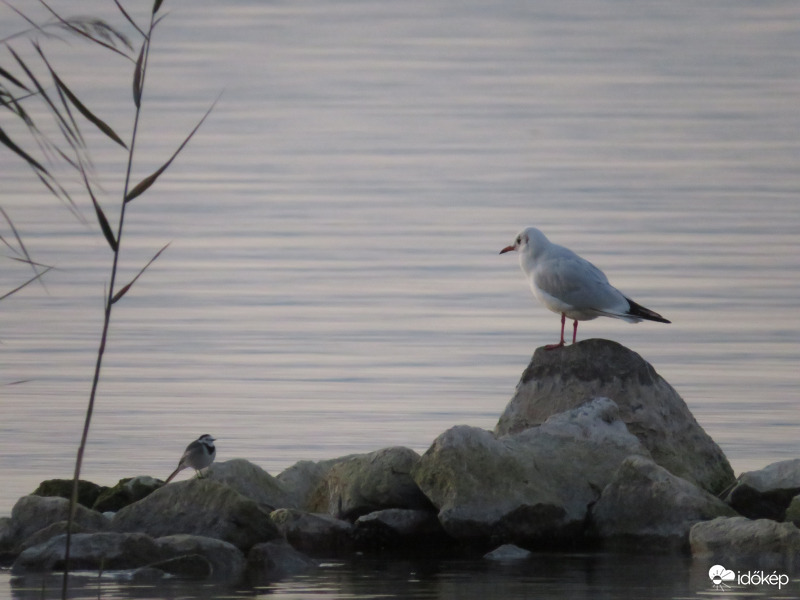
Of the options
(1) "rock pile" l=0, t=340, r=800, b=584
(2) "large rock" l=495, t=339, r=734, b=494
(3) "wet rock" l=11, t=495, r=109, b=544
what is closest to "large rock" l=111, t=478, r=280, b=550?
(1) "rock pile" l=0, t=340, r=800, b=584

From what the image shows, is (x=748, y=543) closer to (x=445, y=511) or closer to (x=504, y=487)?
(x=504, y=487)

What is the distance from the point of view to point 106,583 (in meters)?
9.36

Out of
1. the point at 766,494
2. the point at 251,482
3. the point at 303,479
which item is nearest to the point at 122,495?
the point at 251,482

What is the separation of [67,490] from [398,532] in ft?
7.85

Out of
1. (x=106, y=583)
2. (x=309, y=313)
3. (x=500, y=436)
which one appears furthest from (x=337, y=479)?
(x=309, y=313)

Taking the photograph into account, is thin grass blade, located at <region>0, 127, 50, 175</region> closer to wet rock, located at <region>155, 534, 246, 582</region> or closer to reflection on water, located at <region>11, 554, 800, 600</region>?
reflection on water, located at <region>11, 554, 800, 600</region>

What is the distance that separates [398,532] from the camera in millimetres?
10891

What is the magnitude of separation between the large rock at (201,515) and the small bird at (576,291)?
140 inches

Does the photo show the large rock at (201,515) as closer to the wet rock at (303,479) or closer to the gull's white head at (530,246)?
the wet rock at (303,479)

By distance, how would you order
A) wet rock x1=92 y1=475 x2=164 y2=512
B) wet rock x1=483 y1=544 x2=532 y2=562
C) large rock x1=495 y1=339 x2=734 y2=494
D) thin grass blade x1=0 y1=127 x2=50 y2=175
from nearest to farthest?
thin grass blade x1=0 y1=127 x2=50 y2=175, wet rock x1=483 y1=544 x2=532 y2=562, wet rock x1=92 y1=475 x2=164 y2=512, large rock x1=495 y1=339 x2=734 y2=494

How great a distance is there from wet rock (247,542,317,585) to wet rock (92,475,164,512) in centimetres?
190

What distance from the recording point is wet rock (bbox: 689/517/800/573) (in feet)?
31.8

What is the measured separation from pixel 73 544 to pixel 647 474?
3.50 meters

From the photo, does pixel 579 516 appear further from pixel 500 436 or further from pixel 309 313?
pixel 309 313
